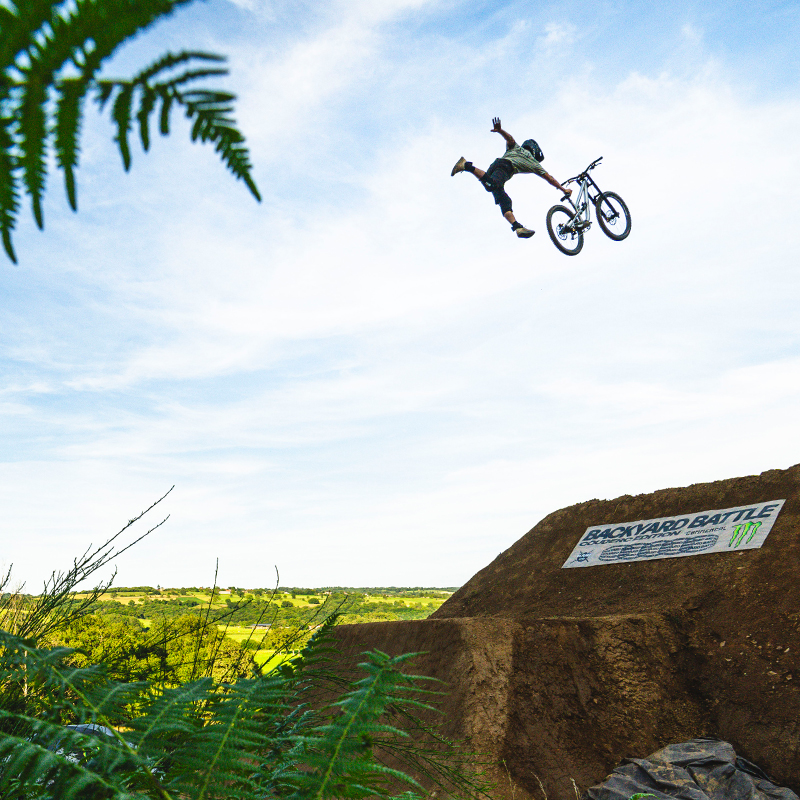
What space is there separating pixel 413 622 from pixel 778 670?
13.7 feet

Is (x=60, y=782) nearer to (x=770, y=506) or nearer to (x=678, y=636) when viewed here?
(x=678, y=636)

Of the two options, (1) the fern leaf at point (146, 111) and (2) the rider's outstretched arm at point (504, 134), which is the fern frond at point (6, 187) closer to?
(1) the fern leaf at point (146, 111)

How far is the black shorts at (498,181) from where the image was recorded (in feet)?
33.1

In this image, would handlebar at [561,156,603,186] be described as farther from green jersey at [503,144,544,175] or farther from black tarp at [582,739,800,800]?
black tarp at [582,739,800,800]

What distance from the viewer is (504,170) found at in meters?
10.2

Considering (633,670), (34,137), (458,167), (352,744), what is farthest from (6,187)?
(458,167)

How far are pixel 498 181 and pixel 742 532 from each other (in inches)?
260

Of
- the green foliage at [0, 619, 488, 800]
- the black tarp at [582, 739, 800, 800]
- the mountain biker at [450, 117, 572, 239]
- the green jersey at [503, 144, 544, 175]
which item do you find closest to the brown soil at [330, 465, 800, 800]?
the black tarp at [582, 739, 800, 800]

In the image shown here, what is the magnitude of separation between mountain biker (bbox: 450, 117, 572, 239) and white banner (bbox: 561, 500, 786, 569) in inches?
215

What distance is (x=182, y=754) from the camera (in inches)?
45.5

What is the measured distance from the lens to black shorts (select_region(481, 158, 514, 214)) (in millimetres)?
10086

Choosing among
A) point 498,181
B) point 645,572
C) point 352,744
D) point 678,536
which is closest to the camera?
A: point 352,744

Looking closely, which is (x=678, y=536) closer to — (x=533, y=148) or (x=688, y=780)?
(x=688, y=780)

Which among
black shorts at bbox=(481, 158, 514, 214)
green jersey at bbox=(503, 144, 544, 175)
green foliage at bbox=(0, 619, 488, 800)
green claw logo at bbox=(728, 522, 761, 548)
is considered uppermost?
green jersey at bbox=(503, 144, 544, 175)
